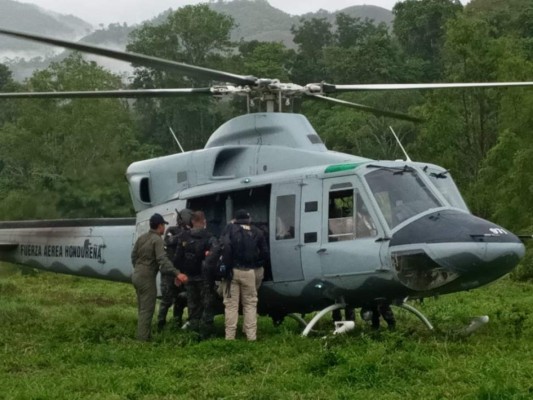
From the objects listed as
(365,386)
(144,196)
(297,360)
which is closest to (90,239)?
(144,196)

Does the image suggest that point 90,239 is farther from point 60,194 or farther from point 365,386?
point 365,386

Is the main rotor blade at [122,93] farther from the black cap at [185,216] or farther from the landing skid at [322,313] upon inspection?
the landing skid at [322,313]

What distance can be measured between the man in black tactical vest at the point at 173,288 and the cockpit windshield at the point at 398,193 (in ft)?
8.01

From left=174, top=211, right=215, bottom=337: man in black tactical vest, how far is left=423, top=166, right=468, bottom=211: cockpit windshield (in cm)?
257

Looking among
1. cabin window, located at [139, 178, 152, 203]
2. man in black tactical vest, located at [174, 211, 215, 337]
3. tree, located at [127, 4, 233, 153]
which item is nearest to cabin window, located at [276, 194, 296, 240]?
man in black tactical vest, located at [174, 211, 215, 337]

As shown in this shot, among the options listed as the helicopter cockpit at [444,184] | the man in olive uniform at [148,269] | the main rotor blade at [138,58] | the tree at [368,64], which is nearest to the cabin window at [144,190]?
the man in olive uniform at [148,269]

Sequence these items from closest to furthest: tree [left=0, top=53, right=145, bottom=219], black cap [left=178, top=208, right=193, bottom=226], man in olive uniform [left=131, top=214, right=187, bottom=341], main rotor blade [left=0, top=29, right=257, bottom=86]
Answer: main rotor blade [left=0, top=29, right=257, bottom=86] < man in olive uniform [left=131, top=214, right=187, bottom=341] < black cap [left=178, top=208, right=193, bottom=226] < tree [left=0, top=53, right=145, bottom=219]

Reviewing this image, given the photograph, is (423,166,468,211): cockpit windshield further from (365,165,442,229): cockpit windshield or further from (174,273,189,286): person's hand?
(174,273,189,286): person's hand

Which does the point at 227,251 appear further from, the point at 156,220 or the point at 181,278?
the point at 156,220

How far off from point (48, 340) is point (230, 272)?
7.07ft

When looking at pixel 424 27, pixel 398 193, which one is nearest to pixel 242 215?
pixel 398 193

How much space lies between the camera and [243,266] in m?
11.9

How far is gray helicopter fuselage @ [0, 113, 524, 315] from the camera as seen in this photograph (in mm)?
11141

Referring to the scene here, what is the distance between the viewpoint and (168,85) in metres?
57.1
